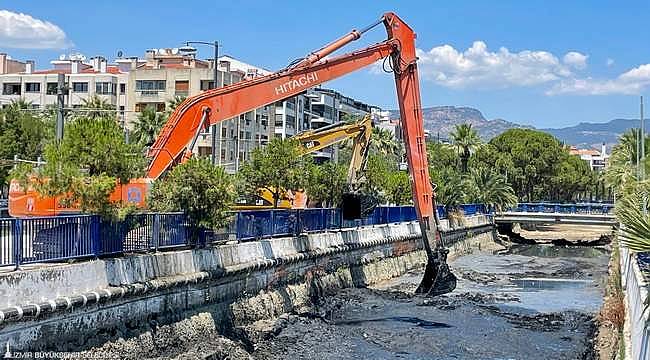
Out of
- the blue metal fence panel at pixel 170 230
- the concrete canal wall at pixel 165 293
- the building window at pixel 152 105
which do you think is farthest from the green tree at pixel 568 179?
Answer: the blue metal fence panel at pixel 170 230

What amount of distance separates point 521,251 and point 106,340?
54175 millimetres

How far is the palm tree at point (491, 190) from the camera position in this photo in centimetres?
7444

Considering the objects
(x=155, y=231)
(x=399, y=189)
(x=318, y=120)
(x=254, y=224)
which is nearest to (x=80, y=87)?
(x=318, y=120)

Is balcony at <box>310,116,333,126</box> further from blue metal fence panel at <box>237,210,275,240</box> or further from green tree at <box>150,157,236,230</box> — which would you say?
green tree at <box>150,157,236,230</box>

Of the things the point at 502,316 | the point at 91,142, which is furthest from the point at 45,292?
the point at 502,316

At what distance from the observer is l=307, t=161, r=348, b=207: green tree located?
123 ft

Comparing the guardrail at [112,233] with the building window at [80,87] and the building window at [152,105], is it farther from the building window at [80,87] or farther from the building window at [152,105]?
the building window at [80,87]

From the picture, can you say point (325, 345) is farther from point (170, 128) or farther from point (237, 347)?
point (170, 128)

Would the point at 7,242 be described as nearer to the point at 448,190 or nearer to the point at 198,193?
the point at 198,193

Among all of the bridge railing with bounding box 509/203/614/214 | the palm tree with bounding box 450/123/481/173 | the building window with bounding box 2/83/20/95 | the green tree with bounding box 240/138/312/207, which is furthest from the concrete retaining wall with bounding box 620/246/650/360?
the building window with bounding box 2/83/20/95

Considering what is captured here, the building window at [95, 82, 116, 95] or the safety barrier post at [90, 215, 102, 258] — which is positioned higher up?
the building window at [95, 82, 116, 95]

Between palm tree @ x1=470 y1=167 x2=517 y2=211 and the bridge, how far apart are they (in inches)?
53.5

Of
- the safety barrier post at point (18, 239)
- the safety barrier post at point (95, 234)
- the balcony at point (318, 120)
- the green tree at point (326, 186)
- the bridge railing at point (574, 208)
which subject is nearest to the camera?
the safety barrier post at point (18, 239)

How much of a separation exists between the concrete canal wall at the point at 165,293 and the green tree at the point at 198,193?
108cm
